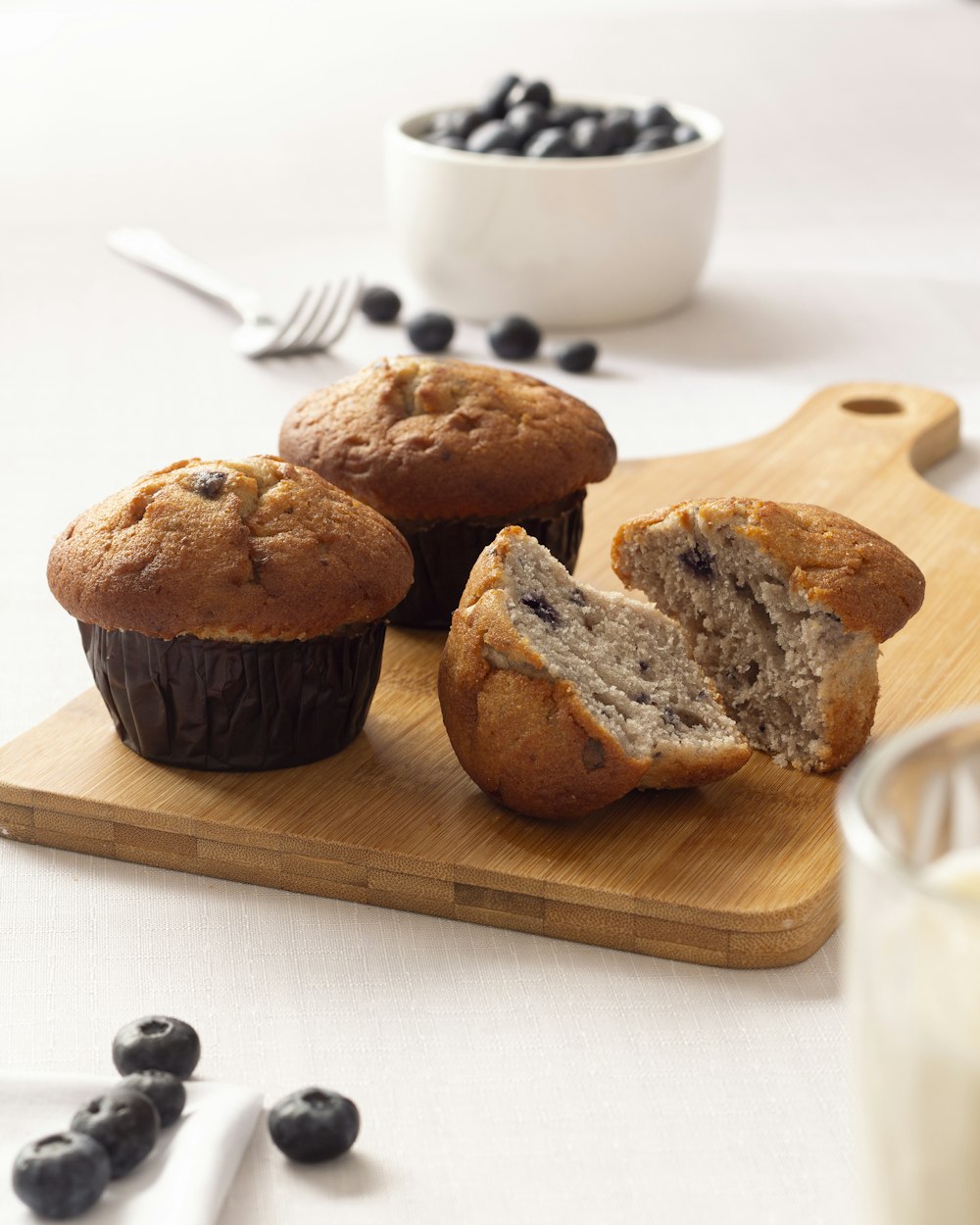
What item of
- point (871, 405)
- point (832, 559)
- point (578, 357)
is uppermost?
point (832, 559)

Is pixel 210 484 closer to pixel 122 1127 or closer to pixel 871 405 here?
pixel 122 1127

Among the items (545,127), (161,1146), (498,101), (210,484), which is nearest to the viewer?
(161,1146)

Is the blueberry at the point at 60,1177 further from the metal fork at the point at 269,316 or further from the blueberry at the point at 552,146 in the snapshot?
the blueberry at the point at 552,146

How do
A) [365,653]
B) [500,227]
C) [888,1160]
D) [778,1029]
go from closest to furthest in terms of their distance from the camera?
[888,1160] → [778,1029] → [365,653] → [500,227]

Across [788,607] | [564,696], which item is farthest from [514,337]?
[564,696]

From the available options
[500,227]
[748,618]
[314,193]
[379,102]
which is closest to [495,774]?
[748,618]

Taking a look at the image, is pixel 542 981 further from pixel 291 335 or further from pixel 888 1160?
pixel 291 335

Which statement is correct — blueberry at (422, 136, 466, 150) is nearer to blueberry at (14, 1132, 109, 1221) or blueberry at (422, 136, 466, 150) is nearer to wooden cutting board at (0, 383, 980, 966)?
wooden cutting board at (0, 383, 980, 966)
